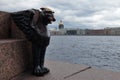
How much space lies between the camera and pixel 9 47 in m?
2.33

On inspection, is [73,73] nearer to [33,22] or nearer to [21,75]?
[21,75]

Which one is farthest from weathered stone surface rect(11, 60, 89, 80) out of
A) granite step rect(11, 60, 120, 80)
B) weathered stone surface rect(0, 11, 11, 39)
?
weathered stone surface rect(0, 11, 11, 39)

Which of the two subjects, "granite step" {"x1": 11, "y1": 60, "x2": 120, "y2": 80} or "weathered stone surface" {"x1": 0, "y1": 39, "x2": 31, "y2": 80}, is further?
"granite step" {"x1": 11, "y1": 60, "x2": 120, "y2": 80}

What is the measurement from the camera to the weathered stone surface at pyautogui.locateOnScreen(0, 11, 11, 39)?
275 cm

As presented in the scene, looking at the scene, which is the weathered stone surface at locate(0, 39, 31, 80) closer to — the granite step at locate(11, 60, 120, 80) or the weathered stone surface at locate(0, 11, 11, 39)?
the granite step at locate(11, 60, 120, 80)

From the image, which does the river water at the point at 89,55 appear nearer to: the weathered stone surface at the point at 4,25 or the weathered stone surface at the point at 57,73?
the weathered stone surface at the point at 57,73

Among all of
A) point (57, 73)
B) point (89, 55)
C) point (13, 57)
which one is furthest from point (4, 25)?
point (89, 55)

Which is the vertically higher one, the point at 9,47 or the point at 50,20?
the point at 50,20

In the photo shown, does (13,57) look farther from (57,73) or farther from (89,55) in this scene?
(89,55)

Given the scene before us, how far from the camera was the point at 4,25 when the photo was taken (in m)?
2.81

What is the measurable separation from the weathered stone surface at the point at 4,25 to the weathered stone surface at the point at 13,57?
0.39 m

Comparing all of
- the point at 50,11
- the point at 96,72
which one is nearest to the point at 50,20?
the point at 50,11

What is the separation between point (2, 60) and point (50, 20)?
730 millimetres

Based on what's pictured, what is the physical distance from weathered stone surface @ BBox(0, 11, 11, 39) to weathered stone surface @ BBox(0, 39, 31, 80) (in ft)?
1.28
